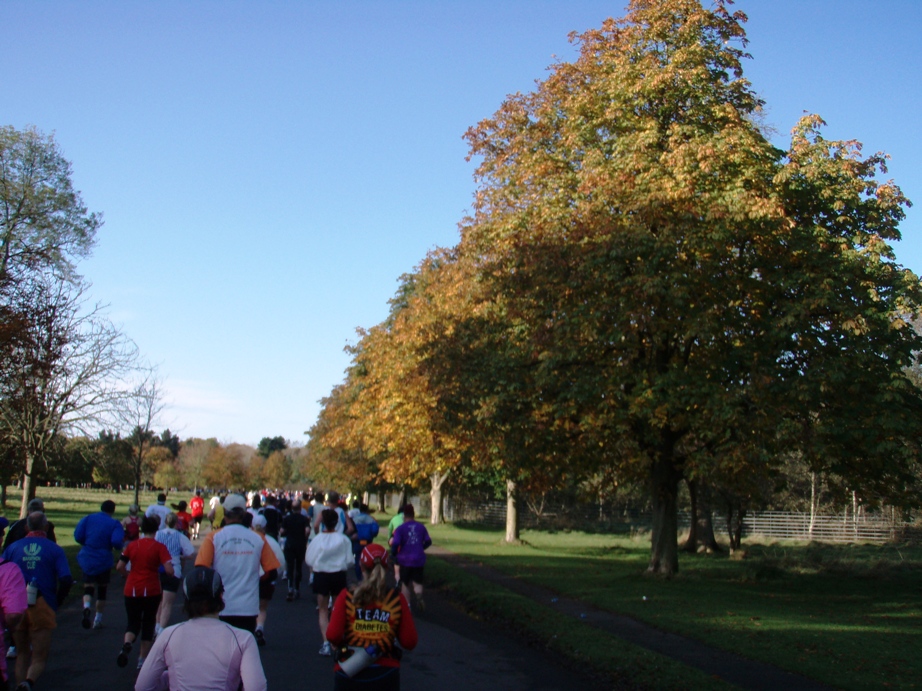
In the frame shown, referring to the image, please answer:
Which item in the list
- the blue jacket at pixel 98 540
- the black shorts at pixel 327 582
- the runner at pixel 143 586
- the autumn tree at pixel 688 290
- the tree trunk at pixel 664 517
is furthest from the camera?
the tree trunk at pixel 664 517

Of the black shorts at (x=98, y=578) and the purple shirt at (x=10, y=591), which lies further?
the black shorts at (x=98, y=578)

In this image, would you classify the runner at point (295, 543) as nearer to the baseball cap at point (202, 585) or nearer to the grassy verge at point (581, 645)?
the grassy verge at point (581, 645)

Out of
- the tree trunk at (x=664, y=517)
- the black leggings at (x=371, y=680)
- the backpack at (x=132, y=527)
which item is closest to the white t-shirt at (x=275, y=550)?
the black leggings at (x=371, y=680)

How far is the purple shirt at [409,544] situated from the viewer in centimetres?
1448

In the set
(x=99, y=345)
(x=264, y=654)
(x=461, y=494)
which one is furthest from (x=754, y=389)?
(x=461, y=494)

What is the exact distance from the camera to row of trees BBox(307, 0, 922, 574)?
715 inches

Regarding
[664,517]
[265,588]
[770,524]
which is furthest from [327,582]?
[770,524]

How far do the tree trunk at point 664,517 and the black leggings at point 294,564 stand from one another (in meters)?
8.89

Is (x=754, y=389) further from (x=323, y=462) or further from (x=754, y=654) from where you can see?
(x=323, y=462)

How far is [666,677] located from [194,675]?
6334 millimetres

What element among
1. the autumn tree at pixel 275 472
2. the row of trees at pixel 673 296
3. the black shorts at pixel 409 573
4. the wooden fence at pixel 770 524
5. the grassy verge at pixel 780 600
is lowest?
the autumn tree at pixel 275 472

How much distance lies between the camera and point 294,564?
56.2 ft

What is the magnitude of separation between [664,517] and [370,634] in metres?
17.8

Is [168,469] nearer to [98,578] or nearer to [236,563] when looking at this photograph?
[98,578]
